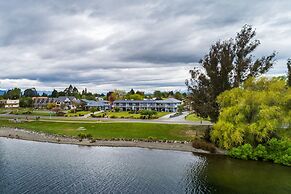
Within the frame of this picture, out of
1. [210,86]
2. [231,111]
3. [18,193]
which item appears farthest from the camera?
[210,86]

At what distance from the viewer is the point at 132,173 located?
40.8 meters

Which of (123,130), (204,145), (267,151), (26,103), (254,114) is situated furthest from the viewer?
(26,103)

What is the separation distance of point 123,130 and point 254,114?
34824 mm

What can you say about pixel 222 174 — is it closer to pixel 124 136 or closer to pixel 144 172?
pixel 144 172

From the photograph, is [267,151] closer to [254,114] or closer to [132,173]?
[254,114]

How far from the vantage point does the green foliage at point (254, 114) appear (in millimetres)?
49625

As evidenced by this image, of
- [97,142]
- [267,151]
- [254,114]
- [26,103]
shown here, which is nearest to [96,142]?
[97,142]

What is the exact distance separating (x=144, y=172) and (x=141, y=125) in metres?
37.9

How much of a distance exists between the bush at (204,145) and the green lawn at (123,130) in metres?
6.09

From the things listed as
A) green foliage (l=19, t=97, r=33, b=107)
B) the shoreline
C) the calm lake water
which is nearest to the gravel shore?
the shoreline

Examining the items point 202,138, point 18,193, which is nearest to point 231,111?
point 202,138

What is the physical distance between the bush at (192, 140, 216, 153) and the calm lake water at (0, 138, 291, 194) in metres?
4.09

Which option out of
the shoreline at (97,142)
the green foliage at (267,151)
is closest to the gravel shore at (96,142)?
the shoreline at (97,142)

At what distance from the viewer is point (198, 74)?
6278 cm
